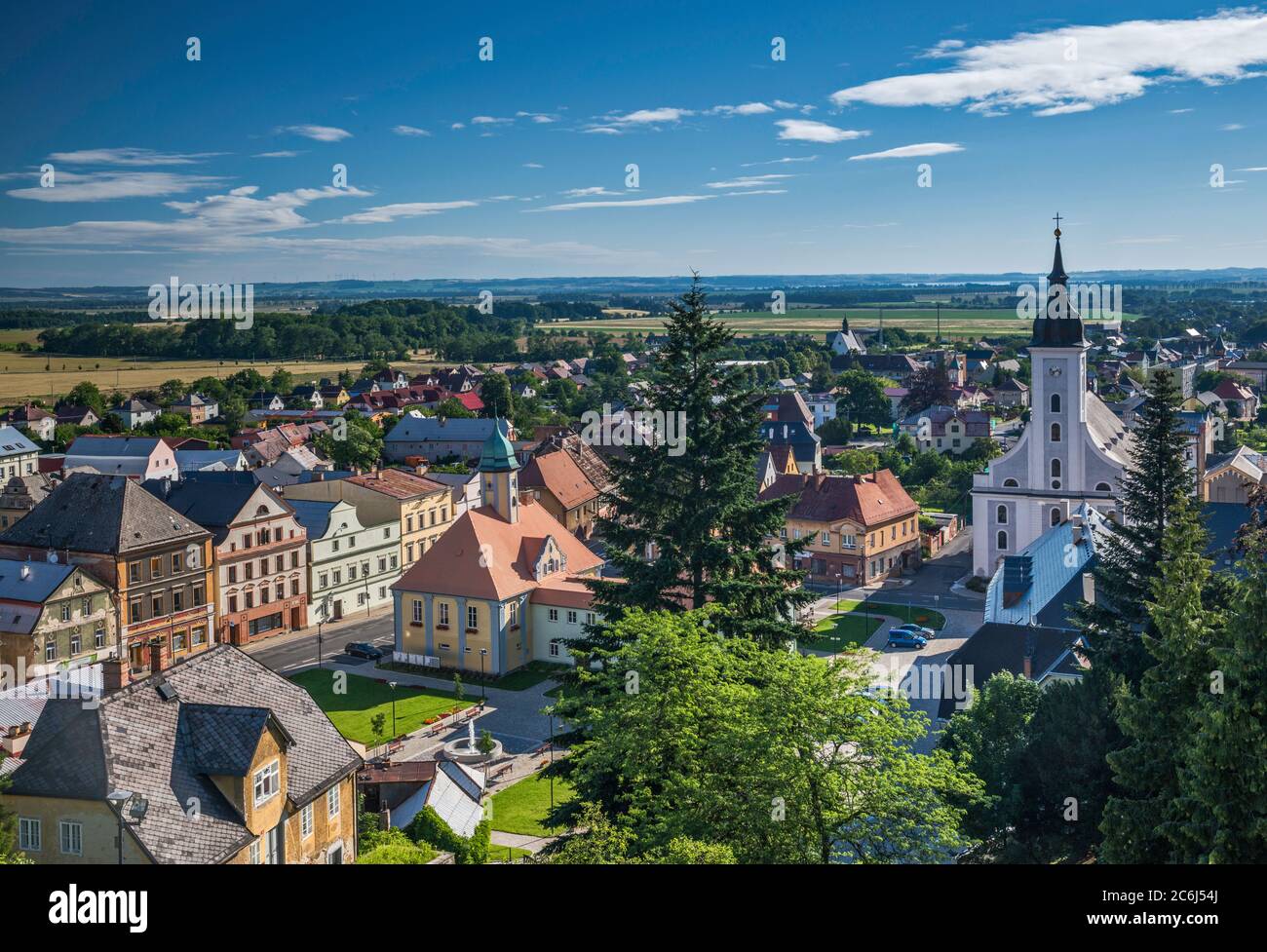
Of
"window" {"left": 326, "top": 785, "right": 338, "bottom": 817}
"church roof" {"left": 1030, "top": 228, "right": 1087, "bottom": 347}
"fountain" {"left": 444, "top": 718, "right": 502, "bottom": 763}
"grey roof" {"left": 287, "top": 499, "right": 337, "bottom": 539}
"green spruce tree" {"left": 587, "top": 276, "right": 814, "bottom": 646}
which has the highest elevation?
"church roof" {"left": 1030, "top": 228, "right": 1087, "bottom": 347}

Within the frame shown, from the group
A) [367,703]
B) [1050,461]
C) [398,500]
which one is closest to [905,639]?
[1050,461]

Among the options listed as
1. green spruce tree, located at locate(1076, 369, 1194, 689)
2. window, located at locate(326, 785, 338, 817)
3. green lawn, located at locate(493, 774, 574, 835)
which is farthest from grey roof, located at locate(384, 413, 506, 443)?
window, located at locate(326, 785, 338, 817)

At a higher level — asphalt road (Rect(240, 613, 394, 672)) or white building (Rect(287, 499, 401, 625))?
white building (Rect(287, 499, 401, 625))

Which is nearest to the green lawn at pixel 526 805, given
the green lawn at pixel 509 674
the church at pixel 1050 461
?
the green lawn at pixel 509 674

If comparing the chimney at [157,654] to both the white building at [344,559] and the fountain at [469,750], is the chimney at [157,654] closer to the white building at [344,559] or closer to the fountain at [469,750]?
the white building at [344,559]

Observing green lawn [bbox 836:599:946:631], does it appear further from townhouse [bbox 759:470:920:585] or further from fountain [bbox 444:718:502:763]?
fountain [bbox 444:718:502:763]

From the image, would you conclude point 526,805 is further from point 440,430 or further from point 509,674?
point 440,430

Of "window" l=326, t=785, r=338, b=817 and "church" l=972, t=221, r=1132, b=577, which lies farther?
"church" l=972, t=221, r=1132, b=577
